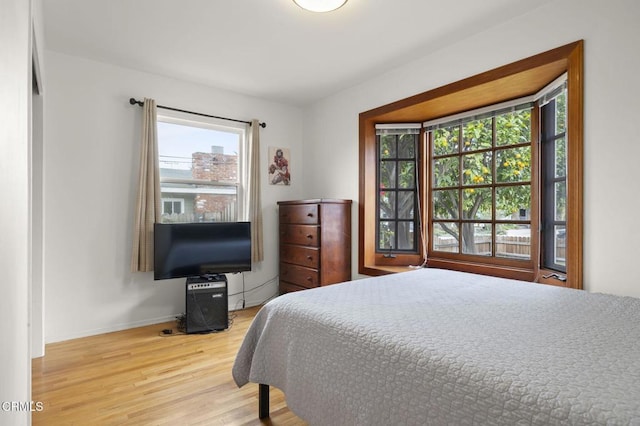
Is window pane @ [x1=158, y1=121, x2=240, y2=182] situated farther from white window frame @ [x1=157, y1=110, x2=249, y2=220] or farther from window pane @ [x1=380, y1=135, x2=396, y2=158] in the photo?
window pane @ [x1=380, y1=135, x2=396, y2=158]

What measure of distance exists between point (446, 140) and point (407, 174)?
50cm

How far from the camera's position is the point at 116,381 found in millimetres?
2299

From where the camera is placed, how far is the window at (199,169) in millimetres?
3545

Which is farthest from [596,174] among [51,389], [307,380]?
[51,389]

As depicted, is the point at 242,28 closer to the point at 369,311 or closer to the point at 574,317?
the point at 369,311

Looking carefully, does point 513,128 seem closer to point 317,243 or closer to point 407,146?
point 407,146

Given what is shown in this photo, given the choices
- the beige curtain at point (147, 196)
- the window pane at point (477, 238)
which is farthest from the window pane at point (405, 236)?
the beige curtain at point (147, 196)

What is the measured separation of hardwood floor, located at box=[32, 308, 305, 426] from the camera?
189cm

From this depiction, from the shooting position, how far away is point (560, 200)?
2486 millimetres

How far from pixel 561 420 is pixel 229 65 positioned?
333 cm

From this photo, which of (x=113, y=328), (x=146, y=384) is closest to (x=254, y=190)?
(x=113, y=328)

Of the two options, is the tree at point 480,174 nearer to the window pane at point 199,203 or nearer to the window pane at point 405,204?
the window pane at point 405,204

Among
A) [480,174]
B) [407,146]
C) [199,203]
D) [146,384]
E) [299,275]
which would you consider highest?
[407,146]

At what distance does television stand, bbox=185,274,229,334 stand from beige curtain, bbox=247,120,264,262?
0.76 meters
